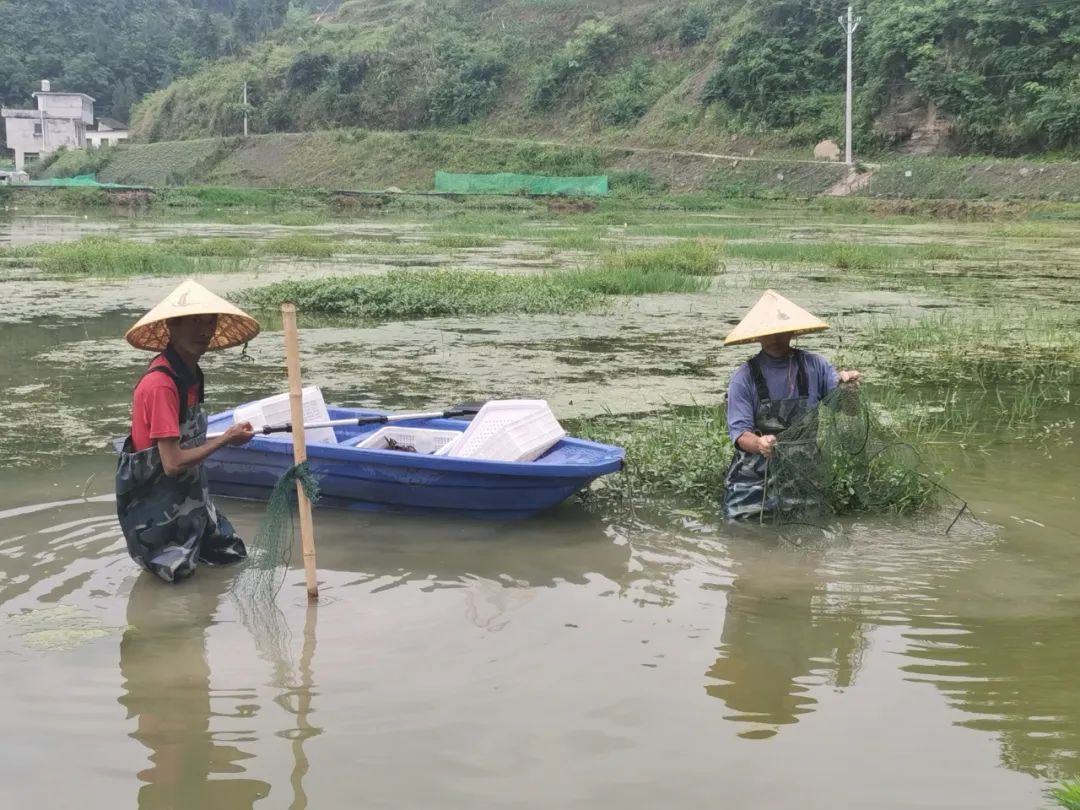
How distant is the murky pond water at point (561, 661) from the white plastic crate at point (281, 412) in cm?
48

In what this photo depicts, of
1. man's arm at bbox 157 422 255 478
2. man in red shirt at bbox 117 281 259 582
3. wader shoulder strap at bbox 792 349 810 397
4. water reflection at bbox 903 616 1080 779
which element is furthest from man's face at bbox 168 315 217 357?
water reflection at bbox 903 616 1080 779

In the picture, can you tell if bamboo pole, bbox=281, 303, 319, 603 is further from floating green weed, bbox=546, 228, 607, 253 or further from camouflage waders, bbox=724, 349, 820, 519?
floating green weed, bbox=546, 228, 607, 253

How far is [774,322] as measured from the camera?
4613 millimetres

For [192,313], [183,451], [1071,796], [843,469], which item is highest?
[192,313]

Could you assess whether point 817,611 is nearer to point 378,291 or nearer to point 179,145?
point 378,291

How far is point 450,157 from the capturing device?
167ft

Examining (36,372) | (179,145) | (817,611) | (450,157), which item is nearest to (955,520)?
(817,611)

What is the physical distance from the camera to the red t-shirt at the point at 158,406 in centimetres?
403

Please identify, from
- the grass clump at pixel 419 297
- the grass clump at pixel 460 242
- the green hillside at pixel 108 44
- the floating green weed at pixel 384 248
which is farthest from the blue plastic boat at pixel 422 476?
the green hillside at pixel 108 44

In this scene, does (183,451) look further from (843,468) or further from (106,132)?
(106,132)

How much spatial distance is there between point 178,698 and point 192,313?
1.40 meters

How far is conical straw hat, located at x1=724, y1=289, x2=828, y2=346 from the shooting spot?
4.58m

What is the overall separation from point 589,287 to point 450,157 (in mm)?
39198

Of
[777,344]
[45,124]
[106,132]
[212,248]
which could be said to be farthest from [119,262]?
[106,132]
